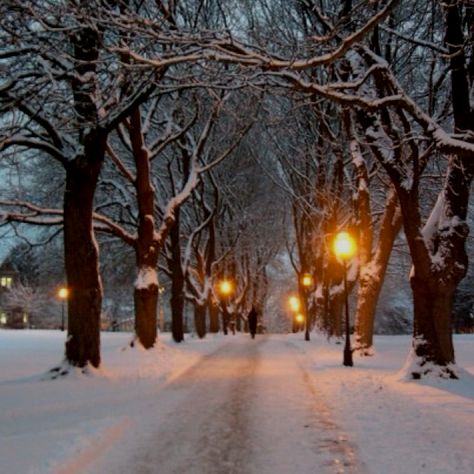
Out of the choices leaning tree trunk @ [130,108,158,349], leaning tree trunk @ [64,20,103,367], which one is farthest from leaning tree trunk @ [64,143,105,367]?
leaning tree trunk @ [130,108,158,349]

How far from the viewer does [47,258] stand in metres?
38.7

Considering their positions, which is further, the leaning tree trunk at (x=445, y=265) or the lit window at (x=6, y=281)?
the lit window at (x=6, y=281)

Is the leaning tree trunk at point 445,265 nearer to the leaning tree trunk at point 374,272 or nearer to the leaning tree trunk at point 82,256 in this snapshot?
the leaning tree trunk at point 374,272

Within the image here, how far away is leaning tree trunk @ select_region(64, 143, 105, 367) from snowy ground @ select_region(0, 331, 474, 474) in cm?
81

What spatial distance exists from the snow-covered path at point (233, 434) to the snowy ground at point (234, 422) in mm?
16

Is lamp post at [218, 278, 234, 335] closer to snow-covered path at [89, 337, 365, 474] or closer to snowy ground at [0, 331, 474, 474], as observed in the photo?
snowy ground at [0, 331, 474, 474]

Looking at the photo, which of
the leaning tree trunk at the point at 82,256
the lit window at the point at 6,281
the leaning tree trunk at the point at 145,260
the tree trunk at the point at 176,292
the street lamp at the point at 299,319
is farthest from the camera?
the lit window at the point at 6,281

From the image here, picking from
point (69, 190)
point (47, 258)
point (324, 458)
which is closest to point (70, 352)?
point (69, 190)

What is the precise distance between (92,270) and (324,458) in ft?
27.2

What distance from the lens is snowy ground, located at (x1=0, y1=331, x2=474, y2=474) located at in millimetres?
6473

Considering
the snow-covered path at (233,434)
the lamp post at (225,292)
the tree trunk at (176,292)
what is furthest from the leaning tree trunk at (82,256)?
the lamp post at (225,292)

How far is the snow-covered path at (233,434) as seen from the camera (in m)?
6.42

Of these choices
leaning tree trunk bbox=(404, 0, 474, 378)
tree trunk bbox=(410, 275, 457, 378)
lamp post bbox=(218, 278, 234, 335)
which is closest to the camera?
leaning tree trunk bbox=(404, 0, 474, 378)

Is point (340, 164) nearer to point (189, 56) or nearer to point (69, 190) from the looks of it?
point (69, 190)
